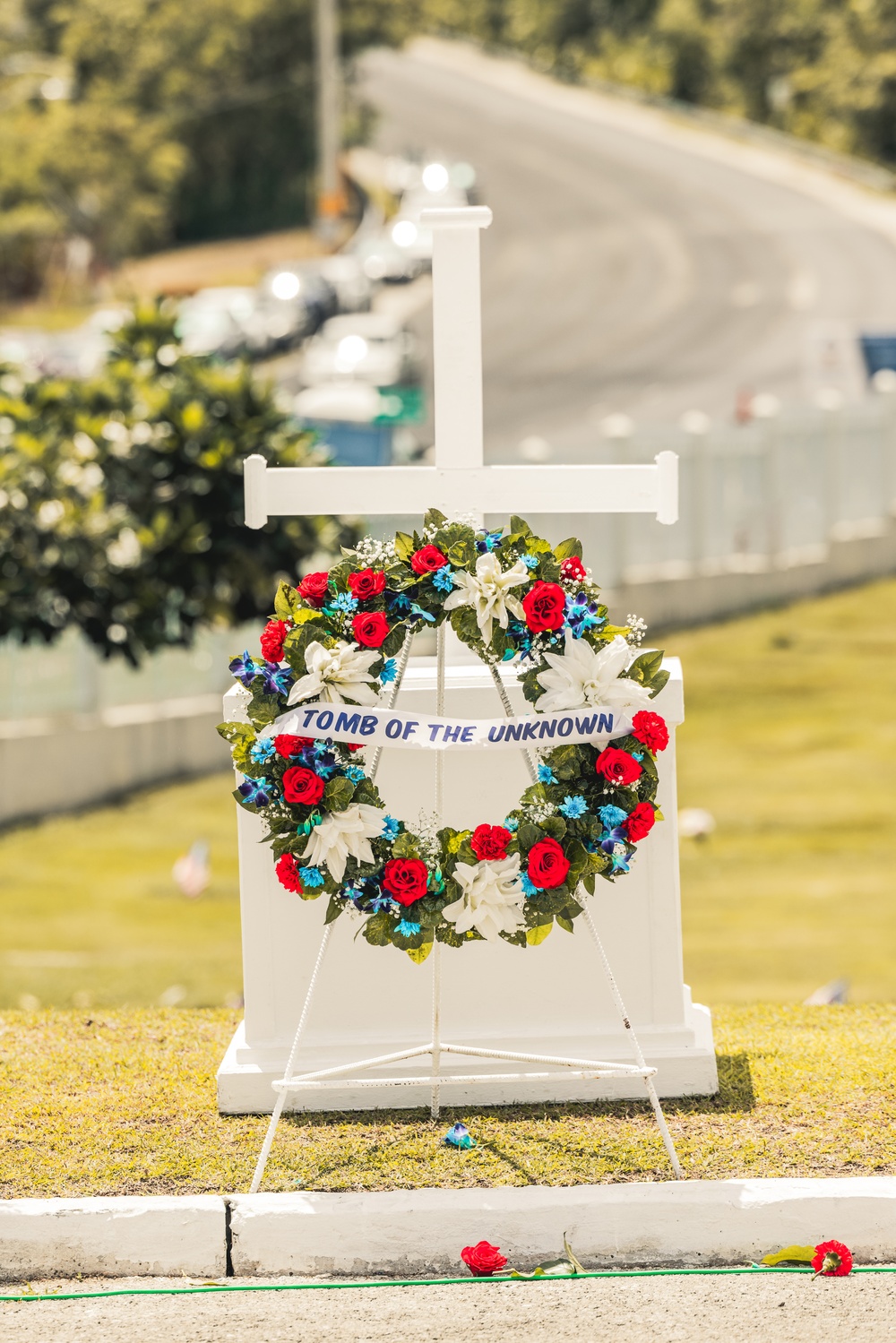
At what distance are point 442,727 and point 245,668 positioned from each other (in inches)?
21.9

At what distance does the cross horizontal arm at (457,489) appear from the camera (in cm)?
582

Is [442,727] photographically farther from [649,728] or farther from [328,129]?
[328,129]

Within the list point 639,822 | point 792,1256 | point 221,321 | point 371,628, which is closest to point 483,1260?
point 792,1256

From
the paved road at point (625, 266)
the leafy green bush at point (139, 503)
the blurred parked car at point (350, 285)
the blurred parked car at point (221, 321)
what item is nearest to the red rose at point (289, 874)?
the leafy green bush at point (139, 503)

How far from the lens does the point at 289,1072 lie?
5344mm

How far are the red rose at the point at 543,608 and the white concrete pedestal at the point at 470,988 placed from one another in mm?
504

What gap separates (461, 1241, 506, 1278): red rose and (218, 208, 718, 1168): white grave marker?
853 millimetres

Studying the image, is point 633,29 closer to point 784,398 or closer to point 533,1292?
point 784,398

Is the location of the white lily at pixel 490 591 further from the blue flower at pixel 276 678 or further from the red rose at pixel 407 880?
the red rose at pixel 407 880

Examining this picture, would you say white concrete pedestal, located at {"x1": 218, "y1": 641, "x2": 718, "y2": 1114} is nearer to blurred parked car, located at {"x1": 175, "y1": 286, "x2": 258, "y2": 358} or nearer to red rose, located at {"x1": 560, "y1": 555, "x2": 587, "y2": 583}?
red rose, located at {"x1": 560, "y1": 555, "x2": 587, "y2": 583}

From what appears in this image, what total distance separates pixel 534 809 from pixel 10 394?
24.5 ft

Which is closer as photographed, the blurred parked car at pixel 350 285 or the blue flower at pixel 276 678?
the blue flower at pixel 276 678

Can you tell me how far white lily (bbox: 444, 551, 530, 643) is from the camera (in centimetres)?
525

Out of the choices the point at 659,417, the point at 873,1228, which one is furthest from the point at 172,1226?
the point at 659,417
